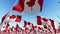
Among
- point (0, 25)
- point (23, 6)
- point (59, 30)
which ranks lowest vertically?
point (59, 30)

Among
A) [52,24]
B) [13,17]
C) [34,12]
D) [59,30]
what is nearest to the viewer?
[34,12]

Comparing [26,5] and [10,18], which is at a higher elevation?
[26,5]

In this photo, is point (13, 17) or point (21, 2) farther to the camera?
point (13, 17)

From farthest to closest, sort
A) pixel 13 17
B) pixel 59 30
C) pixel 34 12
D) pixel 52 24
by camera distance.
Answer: pixel 59 30
pixel 52 24
pixel 13 17
pixel 34 12

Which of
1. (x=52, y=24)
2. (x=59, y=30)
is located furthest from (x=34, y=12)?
(x=59, y=30)

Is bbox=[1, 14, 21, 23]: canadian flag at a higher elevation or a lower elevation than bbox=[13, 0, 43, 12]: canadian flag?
lower

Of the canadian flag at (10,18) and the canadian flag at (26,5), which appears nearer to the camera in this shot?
the canadian flag at (26,5)

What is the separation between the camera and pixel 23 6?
13.9m

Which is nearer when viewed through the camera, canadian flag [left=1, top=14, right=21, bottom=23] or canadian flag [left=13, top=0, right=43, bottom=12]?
canadian flag [left=13, top=0, right=43, bottom=12]

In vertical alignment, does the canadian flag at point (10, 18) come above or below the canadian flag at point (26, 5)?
below

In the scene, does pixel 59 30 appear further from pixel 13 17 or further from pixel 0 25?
pixel 0 25

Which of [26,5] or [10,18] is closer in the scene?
[26,5]

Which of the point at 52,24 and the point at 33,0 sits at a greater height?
the point at 33,0

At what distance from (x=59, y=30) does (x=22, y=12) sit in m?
19.0
